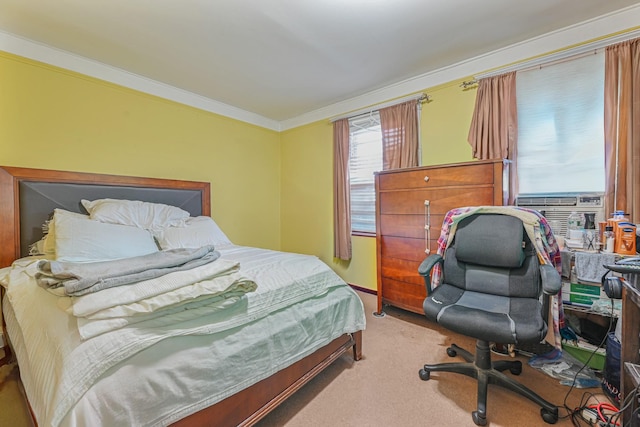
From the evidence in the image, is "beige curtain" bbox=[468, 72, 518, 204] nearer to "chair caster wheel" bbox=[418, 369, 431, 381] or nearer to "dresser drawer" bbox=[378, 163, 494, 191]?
"dresser drawer" bbox=[378, 163, 494, 191]

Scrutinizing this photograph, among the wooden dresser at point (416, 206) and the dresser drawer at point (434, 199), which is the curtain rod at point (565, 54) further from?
the dresser drawer at point (434, 199)

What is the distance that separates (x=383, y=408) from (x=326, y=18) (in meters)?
2.53

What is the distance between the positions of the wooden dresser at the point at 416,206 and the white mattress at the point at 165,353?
3.49 ft

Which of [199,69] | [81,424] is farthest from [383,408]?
[199,69]

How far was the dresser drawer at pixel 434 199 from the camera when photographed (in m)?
2.04

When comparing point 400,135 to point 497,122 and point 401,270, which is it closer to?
point 497,122

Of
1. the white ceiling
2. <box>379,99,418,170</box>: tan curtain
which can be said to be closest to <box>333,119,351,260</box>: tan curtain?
<box>379,99,418,170</box>: tan curtain

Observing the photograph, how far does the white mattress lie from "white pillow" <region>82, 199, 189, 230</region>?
757mm

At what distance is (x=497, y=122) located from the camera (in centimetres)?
226

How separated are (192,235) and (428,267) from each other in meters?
2.01

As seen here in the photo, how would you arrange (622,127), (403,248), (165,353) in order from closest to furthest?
(165,353) → (622,127) → (403,248)

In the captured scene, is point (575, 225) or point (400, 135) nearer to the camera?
point (575, 225)

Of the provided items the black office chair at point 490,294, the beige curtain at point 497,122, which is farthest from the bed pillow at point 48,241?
the beige curtain at point 497,122

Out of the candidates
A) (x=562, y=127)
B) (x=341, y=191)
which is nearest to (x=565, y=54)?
(x=562, y=127)
